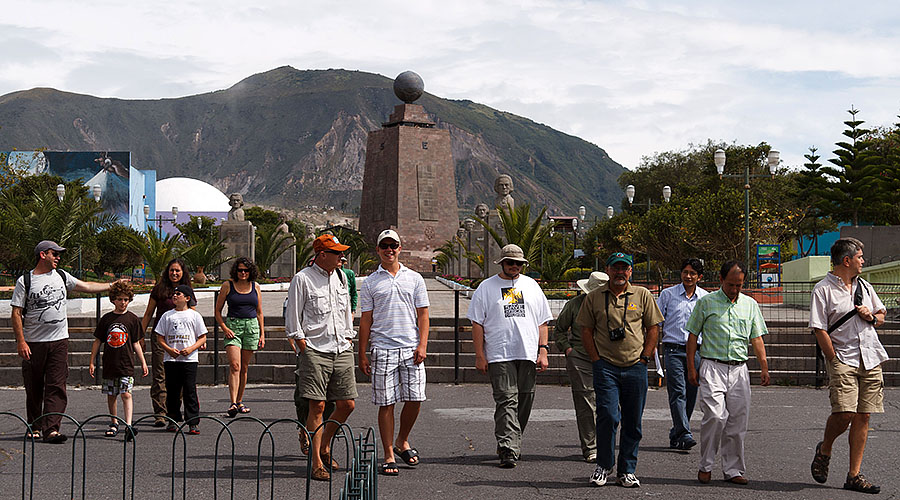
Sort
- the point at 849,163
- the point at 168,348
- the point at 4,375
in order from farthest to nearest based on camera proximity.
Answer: the point at 849,163 < the point at 4,375 < the point at 168,348

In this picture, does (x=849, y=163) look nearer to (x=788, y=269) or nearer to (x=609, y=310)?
(x=788, y=269)

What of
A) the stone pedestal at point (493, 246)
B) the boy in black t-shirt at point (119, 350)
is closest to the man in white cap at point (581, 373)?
the boy in black t-shirt at point (119, 350)

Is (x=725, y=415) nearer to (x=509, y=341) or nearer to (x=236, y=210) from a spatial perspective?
(x=509, y=341)

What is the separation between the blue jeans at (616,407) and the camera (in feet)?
20.8

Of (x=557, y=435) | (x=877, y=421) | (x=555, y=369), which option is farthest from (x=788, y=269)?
(x=557, y=435)

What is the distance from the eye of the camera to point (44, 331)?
25.9ft

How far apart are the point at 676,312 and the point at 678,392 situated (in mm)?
735

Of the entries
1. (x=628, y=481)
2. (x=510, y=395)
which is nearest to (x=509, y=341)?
(x=510, y=395)

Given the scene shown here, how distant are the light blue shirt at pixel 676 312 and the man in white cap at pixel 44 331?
4819mm

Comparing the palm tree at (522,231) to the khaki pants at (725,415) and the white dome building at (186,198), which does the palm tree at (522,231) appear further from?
the white dome building at (186,198)

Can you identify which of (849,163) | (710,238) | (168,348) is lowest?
(168,348)

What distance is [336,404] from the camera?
667cm

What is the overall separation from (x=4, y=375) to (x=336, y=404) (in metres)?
7.67

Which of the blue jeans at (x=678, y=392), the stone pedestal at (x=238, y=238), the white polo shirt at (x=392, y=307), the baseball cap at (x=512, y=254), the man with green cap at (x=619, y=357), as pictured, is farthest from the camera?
the stone pedestal at (x=238, y=238)
